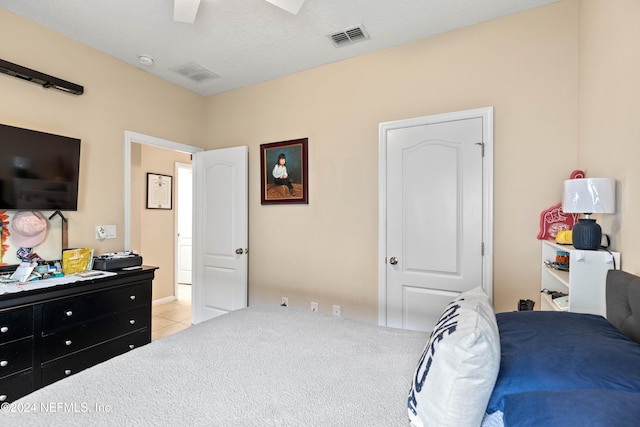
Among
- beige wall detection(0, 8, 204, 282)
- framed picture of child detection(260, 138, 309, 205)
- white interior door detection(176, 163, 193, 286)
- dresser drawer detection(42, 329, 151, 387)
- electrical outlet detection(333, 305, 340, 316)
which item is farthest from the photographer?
white interior door detection(176, 163, 193, 286)

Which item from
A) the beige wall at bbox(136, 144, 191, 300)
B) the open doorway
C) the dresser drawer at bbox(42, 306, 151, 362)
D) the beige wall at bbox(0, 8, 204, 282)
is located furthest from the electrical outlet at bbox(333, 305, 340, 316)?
the beige wall at bbox(136, 144, 191, 300)

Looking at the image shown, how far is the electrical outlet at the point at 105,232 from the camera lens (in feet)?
9.36

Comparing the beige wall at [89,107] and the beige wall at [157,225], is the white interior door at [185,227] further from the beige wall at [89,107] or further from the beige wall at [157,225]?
the beige wall at [89,107]

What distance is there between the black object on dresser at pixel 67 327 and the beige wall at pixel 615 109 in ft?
10.9

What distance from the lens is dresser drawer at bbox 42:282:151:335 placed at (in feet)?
6.93

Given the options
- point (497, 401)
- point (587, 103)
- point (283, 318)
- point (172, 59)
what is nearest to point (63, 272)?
point (283, 318)

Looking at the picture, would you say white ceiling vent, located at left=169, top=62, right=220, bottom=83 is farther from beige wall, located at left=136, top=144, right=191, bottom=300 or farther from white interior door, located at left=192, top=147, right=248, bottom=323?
beige wall, located at left=136, top=144, right=191, bottom=300

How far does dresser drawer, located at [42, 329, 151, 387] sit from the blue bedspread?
268 centimetres

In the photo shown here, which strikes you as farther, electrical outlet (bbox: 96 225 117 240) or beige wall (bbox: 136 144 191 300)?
beige wall (bbox: 136 144 191 300)

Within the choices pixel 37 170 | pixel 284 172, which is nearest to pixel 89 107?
pixel 37 170

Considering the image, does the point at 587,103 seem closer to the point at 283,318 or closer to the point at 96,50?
the point at 283,318

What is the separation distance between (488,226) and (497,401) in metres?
1.77

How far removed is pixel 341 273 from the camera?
3.07 metres

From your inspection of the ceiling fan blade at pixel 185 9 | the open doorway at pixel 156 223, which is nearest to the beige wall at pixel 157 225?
the open doorway at pixel 156 223
